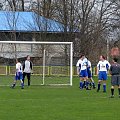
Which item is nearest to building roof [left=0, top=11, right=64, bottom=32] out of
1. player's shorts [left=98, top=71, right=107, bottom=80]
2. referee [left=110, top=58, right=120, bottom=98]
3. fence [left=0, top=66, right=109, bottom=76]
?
fence [left=0, top=66, right=109, bottom=76]

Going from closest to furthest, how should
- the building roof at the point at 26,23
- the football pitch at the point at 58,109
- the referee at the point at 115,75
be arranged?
the football pitch at the point at 58,109 → the referee at the point at 115,75 → the building roof at the point at 26,23

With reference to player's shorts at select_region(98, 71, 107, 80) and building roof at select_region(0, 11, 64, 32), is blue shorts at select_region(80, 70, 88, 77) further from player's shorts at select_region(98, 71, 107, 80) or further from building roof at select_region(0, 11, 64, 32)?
building roof at select_region(0, 11, 64, 32)

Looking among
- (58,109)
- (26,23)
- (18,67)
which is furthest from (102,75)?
(26,23)

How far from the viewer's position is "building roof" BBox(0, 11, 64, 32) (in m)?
54.1

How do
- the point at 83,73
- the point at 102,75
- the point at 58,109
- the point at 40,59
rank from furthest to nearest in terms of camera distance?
the point at 40,59 → the point at 83,73 → the point at 102,75 → the point at 58,109

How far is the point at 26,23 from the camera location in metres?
61.4

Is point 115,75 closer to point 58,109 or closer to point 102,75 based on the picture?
point 102,75

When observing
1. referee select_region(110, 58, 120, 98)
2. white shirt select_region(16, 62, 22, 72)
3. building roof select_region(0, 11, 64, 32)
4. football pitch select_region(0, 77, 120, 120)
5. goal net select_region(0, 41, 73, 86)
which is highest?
building roof select_region(0, 11, 64, 32)

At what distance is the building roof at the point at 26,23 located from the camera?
177ft

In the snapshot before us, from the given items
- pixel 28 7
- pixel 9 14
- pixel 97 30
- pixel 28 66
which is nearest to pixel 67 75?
pixel 28 66

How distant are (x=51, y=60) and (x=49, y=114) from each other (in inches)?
1020

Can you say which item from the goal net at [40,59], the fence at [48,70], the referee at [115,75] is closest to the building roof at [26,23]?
the goal net at [40,59]

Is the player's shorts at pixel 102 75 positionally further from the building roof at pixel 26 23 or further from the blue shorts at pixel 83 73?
the building roof at pixel 26 23

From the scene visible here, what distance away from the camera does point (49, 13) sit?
5650 cm
